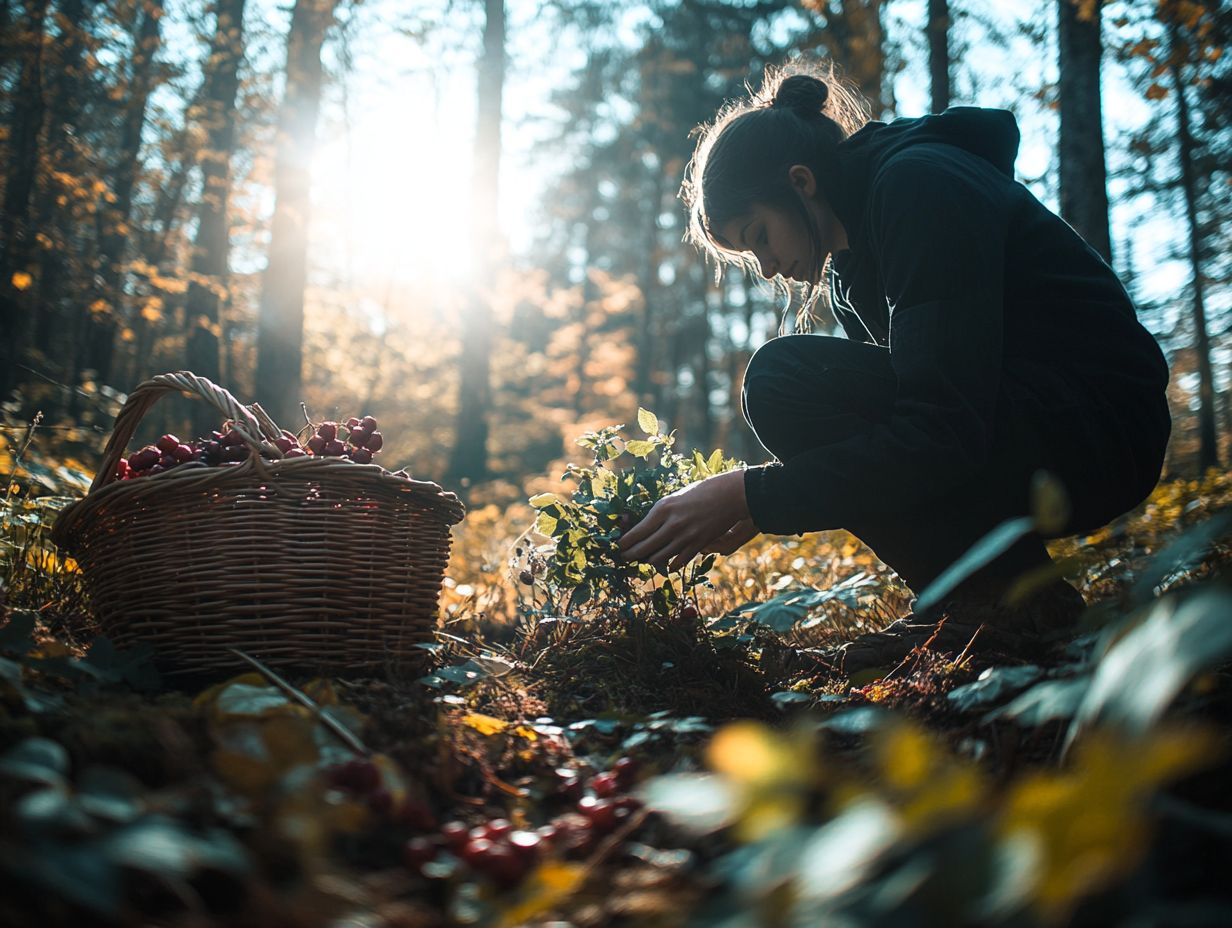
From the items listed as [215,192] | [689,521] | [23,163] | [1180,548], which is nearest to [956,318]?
[689,521]

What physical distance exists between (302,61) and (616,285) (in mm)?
9541

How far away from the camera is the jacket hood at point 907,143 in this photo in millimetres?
2119

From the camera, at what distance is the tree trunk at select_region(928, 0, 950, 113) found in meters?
4.98

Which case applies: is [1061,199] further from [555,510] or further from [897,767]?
[897,767]

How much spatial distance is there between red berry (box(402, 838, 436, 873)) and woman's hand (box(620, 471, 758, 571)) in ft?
3.43

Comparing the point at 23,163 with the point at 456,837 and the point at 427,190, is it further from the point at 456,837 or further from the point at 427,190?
the point at 456,837

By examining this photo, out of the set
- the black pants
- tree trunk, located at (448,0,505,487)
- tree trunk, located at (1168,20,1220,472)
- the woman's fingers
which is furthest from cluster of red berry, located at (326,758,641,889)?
tree trunk, located at (1168,20,1220,472)

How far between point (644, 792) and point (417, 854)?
12.2 inches

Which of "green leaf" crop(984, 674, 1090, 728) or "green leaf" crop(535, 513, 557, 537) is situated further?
"green leaf" crop(535, 513, 557, 537)

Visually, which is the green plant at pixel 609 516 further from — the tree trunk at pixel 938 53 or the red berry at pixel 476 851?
the tree trunk at pixel 938 53

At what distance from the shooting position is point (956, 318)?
1746 millimetres

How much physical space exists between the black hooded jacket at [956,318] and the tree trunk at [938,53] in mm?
3244

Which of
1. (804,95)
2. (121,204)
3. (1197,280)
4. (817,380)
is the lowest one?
(817,380)

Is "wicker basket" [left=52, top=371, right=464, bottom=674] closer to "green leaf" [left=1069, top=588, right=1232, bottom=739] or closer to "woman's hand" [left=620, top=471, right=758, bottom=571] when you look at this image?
"woman's hand" [left=620, top=471, right=758, bottom=571]
